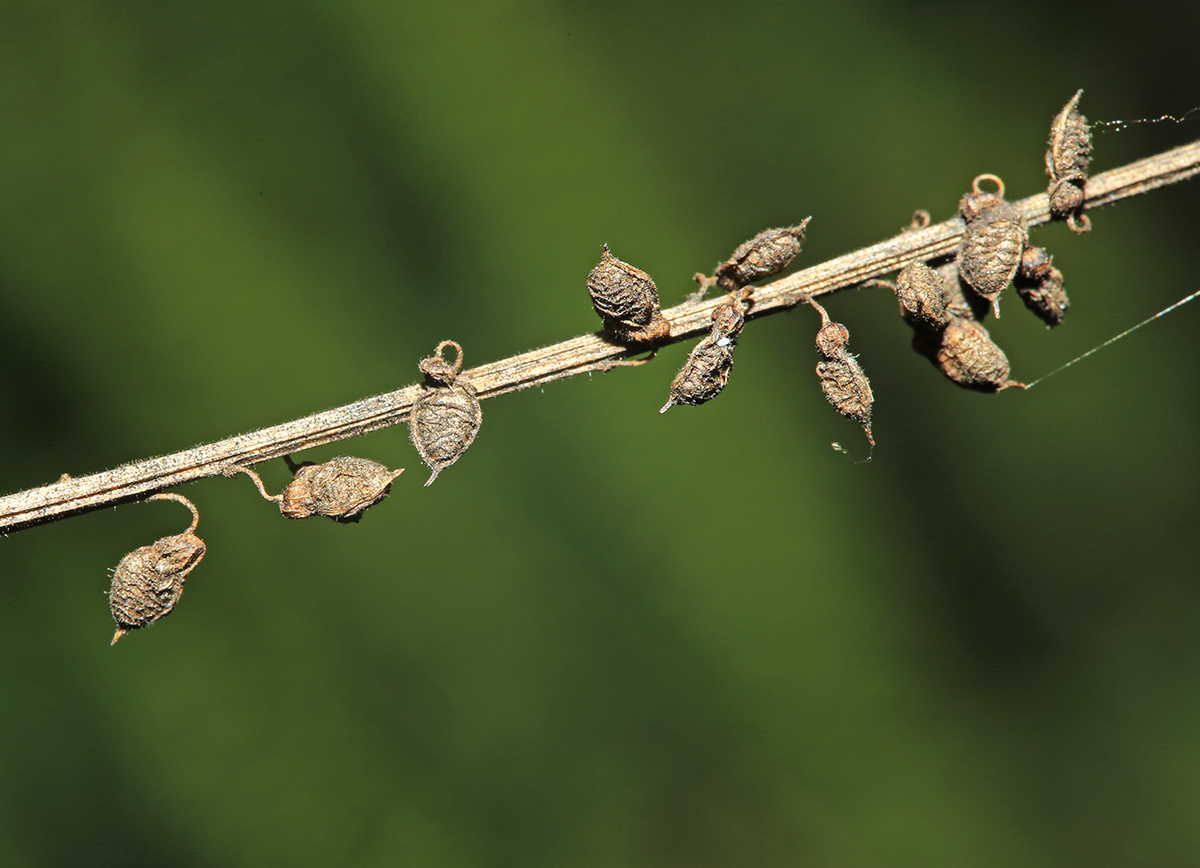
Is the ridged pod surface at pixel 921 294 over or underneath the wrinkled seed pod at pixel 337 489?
underneath

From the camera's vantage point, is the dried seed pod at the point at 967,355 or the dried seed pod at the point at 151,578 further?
the dried seed pod at the point at 967,355

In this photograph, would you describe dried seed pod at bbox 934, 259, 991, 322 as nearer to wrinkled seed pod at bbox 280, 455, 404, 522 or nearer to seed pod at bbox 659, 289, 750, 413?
seed pod at bbox 659, 289, 750, 413

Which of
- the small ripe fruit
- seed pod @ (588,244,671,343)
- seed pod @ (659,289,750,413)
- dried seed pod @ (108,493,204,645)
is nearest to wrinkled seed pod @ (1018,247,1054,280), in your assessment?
the small ripe fruit

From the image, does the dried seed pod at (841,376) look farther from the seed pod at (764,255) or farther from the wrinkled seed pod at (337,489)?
the wrinkled seed pod at (337,489)

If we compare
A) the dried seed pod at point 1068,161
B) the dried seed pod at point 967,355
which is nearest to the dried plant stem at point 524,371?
the dried seed pod at point 1068,161

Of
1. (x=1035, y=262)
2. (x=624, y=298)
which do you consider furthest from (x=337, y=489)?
(x=1035, y=262)
